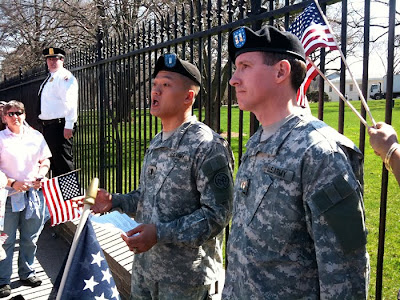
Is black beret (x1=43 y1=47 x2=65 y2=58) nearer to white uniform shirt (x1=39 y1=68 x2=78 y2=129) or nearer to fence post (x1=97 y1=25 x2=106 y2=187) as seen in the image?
white uniform shirt (x1=39 y1=68 x2=78 y2=129)

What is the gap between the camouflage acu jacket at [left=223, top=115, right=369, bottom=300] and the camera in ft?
4.87

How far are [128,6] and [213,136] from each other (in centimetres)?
1283

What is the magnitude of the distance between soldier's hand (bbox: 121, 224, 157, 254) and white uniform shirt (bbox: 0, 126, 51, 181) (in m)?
2.98

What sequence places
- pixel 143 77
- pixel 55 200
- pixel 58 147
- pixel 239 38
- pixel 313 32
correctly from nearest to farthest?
pixel 239 38 → pixel 313 32 → pixel 143 77 → pixel 55 200 → pixel 58 147

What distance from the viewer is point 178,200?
242 cm

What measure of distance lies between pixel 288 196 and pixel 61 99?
16.8 ft

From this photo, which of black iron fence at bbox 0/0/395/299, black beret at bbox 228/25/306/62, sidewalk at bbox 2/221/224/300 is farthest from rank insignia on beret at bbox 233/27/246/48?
sidewalk at bbox 2/221/224/300

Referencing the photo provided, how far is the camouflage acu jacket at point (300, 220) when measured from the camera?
1.48 metres

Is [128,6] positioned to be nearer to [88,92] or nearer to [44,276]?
[88,92]

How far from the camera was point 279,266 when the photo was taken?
1653 mm

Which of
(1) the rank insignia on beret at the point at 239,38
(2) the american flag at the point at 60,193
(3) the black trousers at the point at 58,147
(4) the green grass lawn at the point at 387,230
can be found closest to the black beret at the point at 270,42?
(1) the rank insignia on beret at the point at 239,38

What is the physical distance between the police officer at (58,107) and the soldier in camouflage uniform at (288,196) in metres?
4.57

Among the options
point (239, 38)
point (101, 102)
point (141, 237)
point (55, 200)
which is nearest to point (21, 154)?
point (55, 200)

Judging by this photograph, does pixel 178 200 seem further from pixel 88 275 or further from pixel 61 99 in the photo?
pixel 61 99
